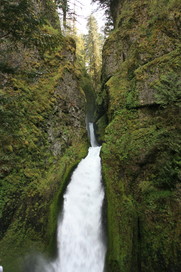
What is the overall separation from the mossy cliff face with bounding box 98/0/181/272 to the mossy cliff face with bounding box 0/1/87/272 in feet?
7.71

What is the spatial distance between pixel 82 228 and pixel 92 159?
364 cm

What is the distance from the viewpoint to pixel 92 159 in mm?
8594

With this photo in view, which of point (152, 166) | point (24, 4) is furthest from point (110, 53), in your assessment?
point (152, 166)

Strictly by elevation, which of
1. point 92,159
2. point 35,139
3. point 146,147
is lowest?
point 92,159

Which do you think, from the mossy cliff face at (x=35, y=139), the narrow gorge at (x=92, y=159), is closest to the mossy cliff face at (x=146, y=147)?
the narrow gorge at (x=92, y=159)

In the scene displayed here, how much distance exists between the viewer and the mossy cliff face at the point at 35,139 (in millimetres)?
4926

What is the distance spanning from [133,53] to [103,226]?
954cm

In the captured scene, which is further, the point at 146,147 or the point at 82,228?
the point at 146,147

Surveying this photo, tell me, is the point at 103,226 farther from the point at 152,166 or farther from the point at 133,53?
the point at 133,53

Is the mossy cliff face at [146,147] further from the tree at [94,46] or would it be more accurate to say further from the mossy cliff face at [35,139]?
the tree at [94,46]

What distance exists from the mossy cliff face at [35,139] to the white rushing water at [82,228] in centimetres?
42

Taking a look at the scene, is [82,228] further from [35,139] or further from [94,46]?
[94,46]

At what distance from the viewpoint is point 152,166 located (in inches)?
218

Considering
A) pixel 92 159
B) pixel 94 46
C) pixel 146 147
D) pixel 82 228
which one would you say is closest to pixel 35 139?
pixel 92 159
